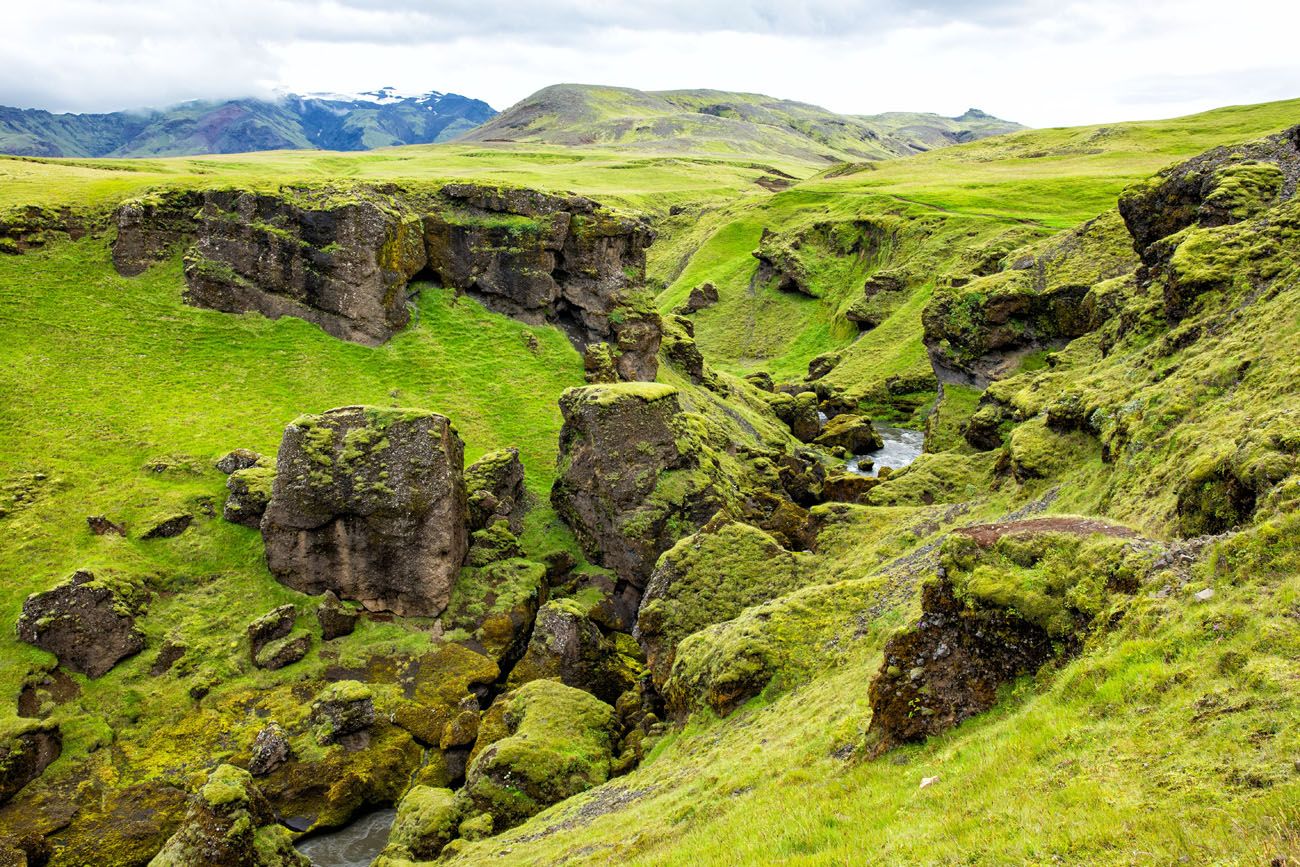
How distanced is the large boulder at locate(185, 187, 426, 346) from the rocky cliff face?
0.27ft

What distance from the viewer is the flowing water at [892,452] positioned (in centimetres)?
7056

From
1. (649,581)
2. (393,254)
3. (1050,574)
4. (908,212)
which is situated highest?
(908,212)

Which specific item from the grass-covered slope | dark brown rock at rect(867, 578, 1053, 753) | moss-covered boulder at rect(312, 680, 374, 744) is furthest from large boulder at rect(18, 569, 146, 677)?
dark brown rock at rect(867, 578, 1053, 753)

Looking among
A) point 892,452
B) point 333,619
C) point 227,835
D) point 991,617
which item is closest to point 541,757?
point 227,835

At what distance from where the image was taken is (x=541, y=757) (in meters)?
26.9

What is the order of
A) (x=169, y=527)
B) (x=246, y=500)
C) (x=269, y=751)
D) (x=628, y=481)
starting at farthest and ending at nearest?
(x=628, y=481), (x=246, y=500), (x=169, y=527), (x=269, y=751)

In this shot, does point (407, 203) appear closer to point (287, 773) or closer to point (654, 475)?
point (654, 475)

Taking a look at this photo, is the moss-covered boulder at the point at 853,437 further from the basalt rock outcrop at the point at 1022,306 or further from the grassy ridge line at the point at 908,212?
the grassy ridge line at the point at 908,212

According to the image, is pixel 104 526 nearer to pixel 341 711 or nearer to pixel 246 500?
pixel 246 500

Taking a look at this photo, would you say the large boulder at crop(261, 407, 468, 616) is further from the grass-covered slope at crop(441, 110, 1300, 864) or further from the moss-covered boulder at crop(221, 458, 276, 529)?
the grass-covered slope at crop(441, 110, 1300, 864)

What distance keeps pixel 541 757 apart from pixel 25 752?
20964mm

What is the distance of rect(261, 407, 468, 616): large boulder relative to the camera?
4044cm

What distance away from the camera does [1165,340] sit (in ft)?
106

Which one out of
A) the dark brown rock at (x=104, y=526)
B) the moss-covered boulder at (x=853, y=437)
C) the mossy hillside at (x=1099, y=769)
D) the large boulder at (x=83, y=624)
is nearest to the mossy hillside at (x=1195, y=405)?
the mossy hillside at (x=1099, y=769)
